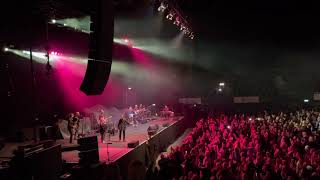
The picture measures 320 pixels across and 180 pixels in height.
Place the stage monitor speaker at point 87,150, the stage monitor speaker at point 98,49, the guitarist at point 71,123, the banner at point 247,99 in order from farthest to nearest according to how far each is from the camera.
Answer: the banner at point 247,99
the guitarist at point 71,123
the stage monitor speaker at point 87,150
the stage monitor speaker at point 98,49

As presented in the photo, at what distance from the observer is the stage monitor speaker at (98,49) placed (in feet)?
21.0

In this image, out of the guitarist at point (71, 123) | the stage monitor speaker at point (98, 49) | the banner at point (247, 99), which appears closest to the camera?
the stage monitor speaker at point (98, 49)

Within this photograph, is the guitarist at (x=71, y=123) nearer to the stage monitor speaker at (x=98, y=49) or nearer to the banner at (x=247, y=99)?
the stage monitor speaker at (x=98, y=49)

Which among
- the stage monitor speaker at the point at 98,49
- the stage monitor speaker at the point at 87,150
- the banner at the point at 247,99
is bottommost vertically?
the stage monitor speaker at the point at 87,150

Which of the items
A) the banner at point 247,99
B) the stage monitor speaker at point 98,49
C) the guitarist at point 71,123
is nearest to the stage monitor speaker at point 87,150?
the stage monitor speaker at point 98,49

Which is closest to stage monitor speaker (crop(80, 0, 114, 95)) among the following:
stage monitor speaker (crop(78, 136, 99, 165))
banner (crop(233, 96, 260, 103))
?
A: stage monitor speaker (crop(78, 136, 99, 165))

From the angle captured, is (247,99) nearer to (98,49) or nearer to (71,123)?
(71,123)

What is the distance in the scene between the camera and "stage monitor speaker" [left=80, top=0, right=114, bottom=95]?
6410 millimetres

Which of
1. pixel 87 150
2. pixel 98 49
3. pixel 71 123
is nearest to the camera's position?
pixel 98 49

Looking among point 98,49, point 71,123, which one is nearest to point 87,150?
point 98,49

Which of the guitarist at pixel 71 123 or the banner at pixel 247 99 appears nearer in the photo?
the guitarist at pixel 71 123

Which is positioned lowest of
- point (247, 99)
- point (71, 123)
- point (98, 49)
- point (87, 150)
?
point (87, 150)

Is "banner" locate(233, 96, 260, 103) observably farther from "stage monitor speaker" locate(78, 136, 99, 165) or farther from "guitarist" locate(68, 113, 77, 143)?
"stage monitor speaker" locate(78, 136, 99, 165)

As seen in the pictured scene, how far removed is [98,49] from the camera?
6.48 metres
